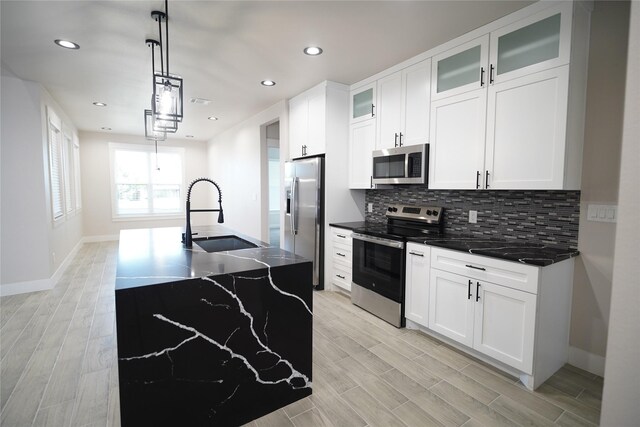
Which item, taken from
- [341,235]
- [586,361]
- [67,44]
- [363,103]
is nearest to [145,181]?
[67,44]

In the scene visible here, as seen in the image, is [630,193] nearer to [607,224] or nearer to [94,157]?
[607,224]

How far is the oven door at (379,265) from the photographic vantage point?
287 centimetres

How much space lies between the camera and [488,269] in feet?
7.14

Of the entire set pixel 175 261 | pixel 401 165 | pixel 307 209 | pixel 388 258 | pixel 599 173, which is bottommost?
pixel 388 258

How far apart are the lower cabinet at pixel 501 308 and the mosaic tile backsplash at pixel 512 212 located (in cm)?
28

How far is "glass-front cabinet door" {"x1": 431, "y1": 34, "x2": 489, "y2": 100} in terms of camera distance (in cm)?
248

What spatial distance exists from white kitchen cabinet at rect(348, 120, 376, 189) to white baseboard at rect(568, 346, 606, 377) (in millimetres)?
2310

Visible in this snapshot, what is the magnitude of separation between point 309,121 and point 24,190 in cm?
363

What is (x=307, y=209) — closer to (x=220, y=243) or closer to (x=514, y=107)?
(x=220, y=243)

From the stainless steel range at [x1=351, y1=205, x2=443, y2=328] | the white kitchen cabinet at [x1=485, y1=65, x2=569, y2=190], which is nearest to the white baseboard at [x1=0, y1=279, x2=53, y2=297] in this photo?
the stainless steel range at [x1=351, y1=205, x2=443, y2=328]

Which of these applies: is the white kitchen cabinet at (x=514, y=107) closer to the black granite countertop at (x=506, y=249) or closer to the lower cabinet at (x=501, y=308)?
the black granite countertop at (x=506, y=249)

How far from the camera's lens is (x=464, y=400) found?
1934 millimetres

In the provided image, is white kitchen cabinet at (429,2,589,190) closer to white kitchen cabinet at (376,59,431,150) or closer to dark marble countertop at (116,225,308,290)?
white kitchen cabinet at (376,59,431,150)

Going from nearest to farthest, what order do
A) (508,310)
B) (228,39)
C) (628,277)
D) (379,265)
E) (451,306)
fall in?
1. (628,277)
2. (508,310)
3. (451,306)
4. (228,39)
5. (379,265)
